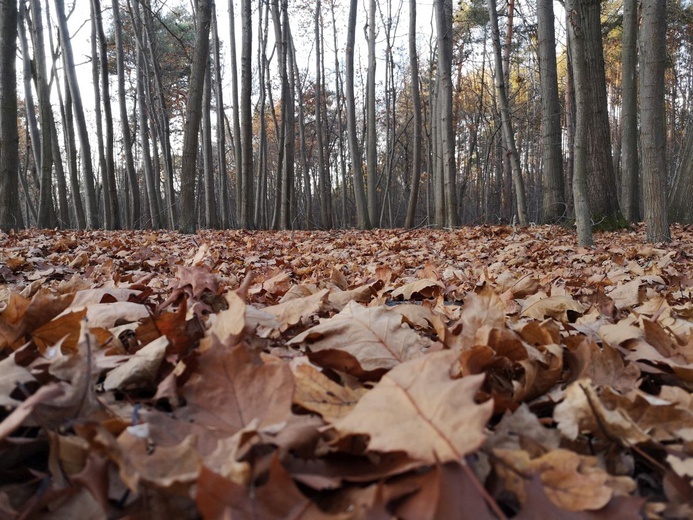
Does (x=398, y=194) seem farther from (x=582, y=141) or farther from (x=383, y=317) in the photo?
(x=383, y=317)

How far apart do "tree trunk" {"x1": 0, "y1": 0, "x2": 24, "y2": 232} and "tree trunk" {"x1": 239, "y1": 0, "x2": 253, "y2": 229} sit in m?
4.76

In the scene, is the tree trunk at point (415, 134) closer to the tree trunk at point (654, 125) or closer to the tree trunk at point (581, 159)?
the tree trunk at point (654, 125)

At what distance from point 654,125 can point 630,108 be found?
555cm

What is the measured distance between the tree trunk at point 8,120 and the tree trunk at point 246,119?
4.76m

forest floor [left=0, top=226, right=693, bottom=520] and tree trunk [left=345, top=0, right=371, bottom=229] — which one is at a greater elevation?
tree trunk [left=345, top=0, right=371, bottom=229]

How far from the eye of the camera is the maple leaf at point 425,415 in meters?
0.59

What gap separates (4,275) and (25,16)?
15.0 meters

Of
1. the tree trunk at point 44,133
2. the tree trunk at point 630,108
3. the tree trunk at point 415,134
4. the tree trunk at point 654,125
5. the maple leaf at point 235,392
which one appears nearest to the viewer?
the maple leaf at point 235,392

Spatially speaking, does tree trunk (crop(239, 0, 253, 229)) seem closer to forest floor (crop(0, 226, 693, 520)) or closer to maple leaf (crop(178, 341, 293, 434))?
forest floor (crop(0, 226, 693, 520))

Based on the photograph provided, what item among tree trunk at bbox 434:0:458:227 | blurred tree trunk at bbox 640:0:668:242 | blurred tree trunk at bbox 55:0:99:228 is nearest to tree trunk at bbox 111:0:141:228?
blurred tree trunk at bbox 55:0:99:228

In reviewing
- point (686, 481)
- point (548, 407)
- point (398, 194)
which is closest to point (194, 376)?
point (548, 407)

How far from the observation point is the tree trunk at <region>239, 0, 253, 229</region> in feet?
35.6

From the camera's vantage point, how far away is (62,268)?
10.1 feet

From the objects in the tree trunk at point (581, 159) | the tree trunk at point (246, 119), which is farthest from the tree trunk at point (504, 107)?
the tree trunk at point (246, 119)
